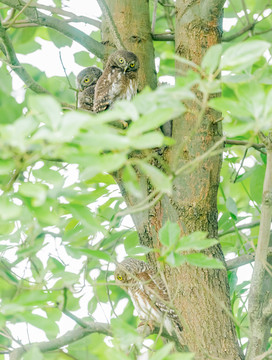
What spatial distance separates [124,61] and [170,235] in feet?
5.58

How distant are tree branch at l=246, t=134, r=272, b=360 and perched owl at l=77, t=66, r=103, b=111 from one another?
92.2 inches

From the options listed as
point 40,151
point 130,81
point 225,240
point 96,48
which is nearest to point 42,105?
point 40,151

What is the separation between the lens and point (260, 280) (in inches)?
70.2

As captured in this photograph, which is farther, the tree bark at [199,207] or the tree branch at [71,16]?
the tree branch at [71,16]

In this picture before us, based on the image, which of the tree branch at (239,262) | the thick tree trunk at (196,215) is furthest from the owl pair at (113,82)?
the tree branch at (239,262)

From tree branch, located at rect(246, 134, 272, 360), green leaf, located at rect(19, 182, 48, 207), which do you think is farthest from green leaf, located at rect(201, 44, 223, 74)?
tree branch, located at rect(246, 134, 272, 360)

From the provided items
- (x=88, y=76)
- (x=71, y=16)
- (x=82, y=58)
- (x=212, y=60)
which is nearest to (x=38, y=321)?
(x=212, y=60)

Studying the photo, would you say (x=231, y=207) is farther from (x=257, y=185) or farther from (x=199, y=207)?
(x=199, y=207)

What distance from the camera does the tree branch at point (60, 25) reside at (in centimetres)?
249

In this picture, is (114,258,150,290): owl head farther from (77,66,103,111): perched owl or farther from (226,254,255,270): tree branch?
(77,66,103,111): perched owl

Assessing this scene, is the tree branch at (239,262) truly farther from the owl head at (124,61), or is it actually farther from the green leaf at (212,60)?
the green leaf at (212,60)

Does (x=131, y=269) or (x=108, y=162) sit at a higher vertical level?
(x=108, y=162)

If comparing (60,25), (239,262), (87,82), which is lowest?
(239,262)

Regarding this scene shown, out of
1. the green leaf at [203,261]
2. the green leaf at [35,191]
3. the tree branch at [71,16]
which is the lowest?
the green leaf at [203,261]
